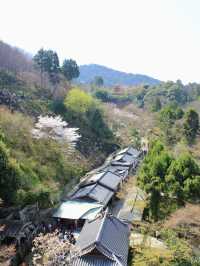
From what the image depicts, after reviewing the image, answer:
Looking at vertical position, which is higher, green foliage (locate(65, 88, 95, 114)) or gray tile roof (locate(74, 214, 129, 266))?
green foliage (locate(65, 88, 95, 114))

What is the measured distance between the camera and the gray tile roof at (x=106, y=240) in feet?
47.9

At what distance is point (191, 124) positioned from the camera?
35.3m

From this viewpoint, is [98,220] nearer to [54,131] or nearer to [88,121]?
[54,131]

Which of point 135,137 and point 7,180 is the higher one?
point 135,137

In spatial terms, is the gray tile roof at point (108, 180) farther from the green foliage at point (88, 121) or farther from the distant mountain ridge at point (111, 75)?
the distant mountain ridge at point (111, 75)

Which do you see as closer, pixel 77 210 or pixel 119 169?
pixel 77 210

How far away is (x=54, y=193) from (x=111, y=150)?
19485mm

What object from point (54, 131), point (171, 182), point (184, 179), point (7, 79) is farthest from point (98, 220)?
point (7, 79)

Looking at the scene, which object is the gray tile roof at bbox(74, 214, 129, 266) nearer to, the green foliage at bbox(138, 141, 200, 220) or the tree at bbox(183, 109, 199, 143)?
the green foliage at bbox(138, 141, 200, 220)

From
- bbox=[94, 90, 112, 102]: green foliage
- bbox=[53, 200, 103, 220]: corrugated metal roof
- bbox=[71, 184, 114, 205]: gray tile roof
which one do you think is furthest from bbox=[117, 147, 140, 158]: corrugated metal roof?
bbox=[94, 90, 112, 102]: green foliage

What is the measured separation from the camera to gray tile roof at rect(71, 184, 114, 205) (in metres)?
23.6

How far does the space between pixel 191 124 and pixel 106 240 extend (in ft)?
75.4

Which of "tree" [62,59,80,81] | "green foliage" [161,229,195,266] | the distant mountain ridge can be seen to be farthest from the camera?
the distant mountain ridge

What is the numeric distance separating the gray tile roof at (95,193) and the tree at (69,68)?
28.7 meters
